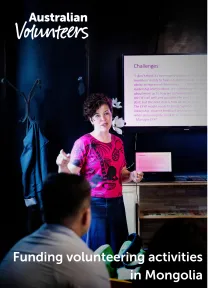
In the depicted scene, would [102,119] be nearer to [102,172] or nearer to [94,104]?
[94,104]

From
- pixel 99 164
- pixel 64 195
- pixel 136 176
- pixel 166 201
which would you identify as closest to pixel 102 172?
pixel 99 164

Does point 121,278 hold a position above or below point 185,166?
below

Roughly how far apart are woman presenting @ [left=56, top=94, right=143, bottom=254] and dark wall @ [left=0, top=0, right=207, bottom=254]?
0.18 metres

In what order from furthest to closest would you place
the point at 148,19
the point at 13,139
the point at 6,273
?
the point at 148,19 < the point at 13,139 < the point at 6,273

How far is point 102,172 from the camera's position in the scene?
2217mm

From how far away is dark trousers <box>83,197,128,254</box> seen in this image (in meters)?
2.22

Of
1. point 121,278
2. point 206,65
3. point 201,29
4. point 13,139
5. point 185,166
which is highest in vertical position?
point 201,29

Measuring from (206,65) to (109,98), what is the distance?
0.66 metres

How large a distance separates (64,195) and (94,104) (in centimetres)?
111

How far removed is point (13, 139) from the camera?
7.73 feet

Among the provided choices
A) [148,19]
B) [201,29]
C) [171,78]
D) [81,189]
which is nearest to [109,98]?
[171,78]

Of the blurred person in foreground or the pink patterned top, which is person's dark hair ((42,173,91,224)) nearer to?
the blurred person in foreground

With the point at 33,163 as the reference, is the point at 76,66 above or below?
above

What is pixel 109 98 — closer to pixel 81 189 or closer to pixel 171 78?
pixel 171 78
